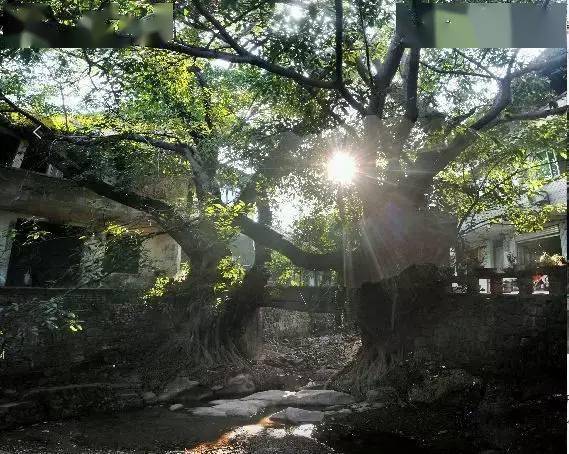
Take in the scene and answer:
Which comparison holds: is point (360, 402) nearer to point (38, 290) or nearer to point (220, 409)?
point (220, 409)

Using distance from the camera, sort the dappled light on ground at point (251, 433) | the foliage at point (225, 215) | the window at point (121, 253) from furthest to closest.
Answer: the foliage at point (225, 215)
the window at point (121, 253)
the dappled light on ground at point (251, 433)

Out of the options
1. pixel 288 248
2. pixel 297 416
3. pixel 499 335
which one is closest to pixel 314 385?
pixel 297 416

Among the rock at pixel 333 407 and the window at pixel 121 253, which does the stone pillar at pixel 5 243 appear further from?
the rock at pixel 333 407

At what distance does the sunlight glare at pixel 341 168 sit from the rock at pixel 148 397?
6506 millimetres

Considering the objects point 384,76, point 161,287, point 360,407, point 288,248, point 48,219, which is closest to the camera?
point 384,76

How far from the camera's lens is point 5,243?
13977mm

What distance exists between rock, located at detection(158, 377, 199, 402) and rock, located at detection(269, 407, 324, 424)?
3.01m

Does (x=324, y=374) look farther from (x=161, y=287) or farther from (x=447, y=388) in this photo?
(x=161, y=287)

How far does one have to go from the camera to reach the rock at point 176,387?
423 inches

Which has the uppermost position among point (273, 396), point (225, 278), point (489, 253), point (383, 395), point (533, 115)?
point (533, 115)

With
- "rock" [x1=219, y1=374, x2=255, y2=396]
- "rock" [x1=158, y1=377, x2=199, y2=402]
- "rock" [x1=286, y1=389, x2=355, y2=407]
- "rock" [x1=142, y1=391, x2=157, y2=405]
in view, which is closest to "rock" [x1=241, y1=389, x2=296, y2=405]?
"rock" [x1=286, y1=389, x2=355, y2=407]

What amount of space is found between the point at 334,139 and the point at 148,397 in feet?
24.0

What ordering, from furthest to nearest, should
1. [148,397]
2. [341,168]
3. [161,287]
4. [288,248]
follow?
[161,287], [288,248], [148,397], [341,168]

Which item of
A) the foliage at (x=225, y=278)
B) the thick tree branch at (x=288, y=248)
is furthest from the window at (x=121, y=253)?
the thick tree branch at (x=288, y=248)
